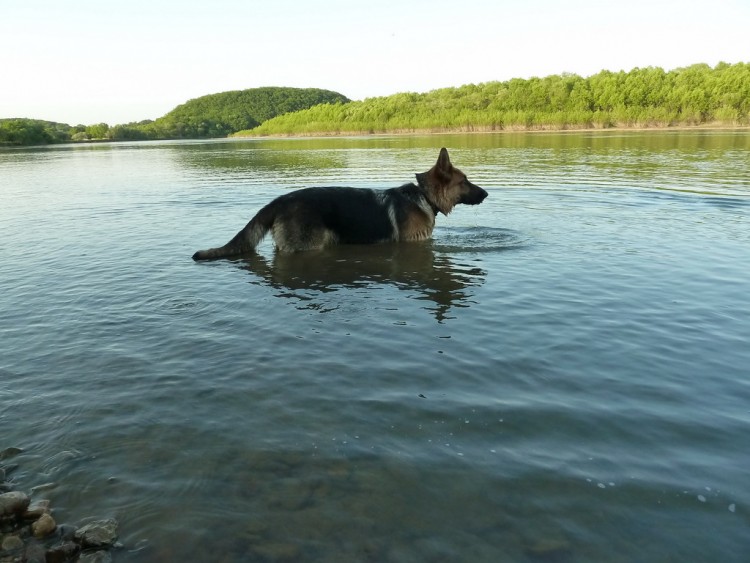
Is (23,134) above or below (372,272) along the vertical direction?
above

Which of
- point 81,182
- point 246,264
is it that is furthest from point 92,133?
point 246,264

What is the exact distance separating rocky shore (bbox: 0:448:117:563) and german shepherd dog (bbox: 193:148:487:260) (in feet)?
28.7

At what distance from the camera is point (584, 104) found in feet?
387

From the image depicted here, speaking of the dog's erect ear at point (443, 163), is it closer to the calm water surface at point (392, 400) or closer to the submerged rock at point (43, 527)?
the calm water surface at point (392, 400)

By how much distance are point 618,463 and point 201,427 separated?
152 inches

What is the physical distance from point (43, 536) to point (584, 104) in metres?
131

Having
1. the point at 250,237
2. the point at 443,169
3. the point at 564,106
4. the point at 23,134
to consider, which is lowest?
the point at 250,237

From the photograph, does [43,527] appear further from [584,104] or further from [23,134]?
[23,134]

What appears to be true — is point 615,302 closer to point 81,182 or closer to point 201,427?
point 201,427

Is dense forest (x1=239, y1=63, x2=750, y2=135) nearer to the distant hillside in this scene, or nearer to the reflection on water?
the distant hillside

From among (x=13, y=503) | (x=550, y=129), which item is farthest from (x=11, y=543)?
(x=550, y=129)

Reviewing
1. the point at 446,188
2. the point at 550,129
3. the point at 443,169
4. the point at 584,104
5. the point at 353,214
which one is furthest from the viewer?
the point at 584,104

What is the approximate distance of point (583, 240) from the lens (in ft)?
44.6

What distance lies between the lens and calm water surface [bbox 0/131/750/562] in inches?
151
